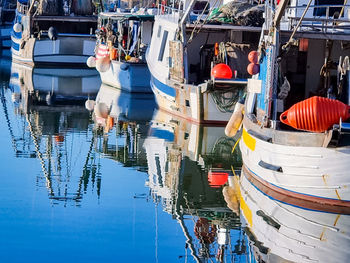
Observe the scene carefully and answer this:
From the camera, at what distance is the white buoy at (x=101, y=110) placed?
78.9 ft

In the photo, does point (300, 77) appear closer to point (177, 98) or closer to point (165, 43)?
point (177, 98)

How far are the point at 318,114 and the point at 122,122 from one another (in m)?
10.9

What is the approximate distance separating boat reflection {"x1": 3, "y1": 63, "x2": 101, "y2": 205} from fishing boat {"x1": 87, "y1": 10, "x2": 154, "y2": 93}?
1.03 m

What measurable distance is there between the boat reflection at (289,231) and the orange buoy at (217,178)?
1.11 meters

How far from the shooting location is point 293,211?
1283 cm

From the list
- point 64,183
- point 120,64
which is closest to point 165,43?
point 120,64

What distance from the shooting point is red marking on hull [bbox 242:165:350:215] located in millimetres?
12672

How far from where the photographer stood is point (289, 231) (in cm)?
1183

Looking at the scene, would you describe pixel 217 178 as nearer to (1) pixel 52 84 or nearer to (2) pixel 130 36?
(2) pixel 130 36

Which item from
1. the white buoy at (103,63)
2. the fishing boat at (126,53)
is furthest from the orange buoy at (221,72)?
the white buoy at (103,63)

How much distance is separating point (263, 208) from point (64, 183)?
3.71 m

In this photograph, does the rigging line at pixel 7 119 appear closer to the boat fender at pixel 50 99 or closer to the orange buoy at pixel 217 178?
the boat fender at pixel 50 99

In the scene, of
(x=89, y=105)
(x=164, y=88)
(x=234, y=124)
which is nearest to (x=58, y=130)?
(x=164, y=88)

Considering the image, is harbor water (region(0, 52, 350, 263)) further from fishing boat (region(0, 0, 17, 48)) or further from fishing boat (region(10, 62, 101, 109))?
fishing boat (region(0, 0, 17, 48))
